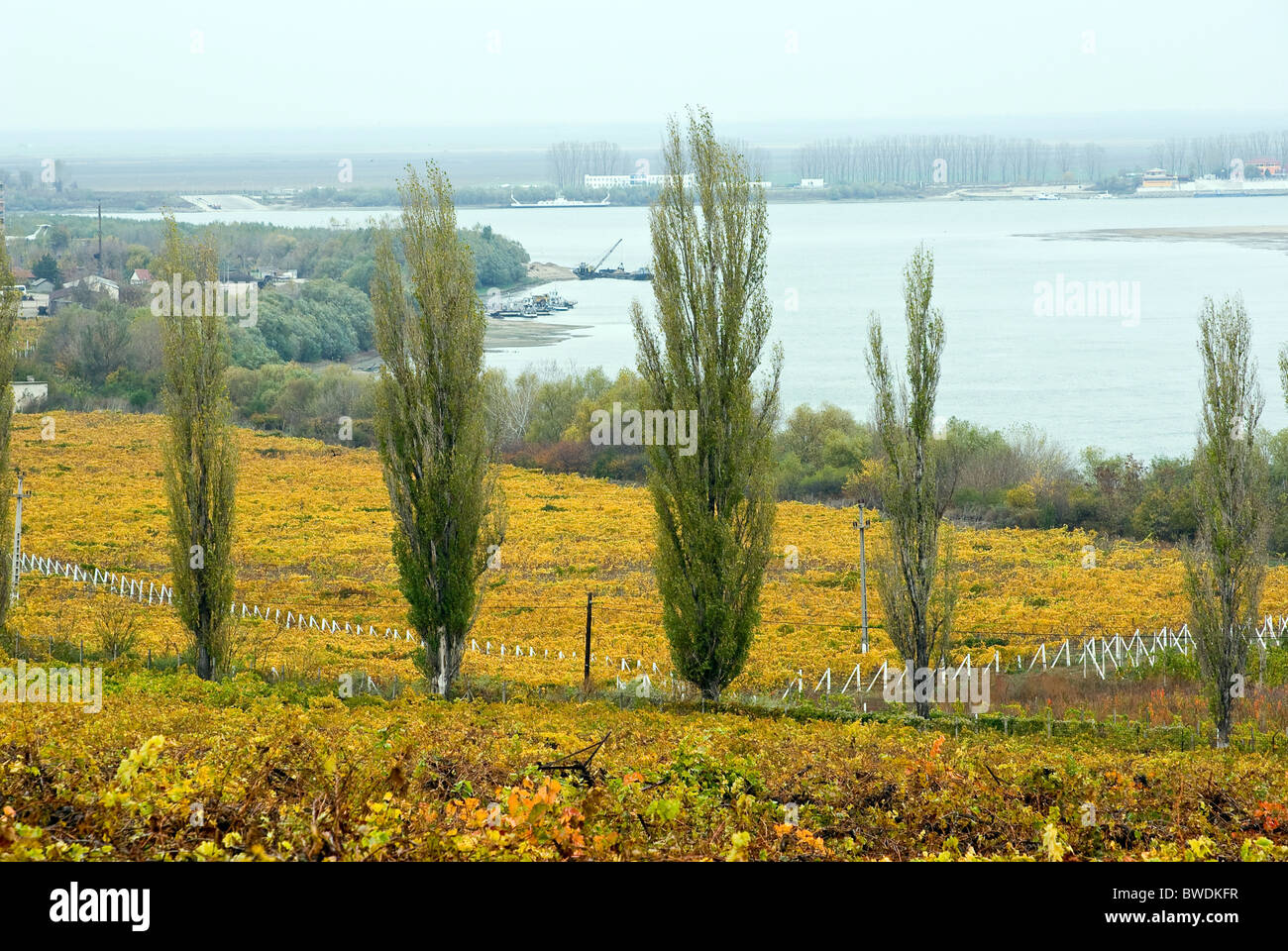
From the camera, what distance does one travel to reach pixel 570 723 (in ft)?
54.0

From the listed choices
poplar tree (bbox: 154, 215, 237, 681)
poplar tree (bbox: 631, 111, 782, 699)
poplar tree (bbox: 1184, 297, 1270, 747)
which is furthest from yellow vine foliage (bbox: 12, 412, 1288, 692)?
poplar tree (bbox: 1184, 297, 1270, 747)

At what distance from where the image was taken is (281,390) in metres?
80.4

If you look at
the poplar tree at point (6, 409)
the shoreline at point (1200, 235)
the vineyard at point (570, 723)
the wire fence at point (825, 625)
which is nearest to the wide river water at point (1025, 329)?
the shoreline at point (1200, 235)

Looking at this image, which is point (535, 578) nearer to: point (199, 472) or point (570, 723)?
point (199, 472)

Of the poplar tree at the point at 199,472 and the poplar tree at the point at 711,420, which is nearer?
the poplar tree at the point at 711,420

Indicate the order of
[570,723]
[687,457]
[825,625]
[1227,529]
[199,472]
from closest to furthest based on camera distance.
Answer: [570,723] → [687,457] → [1227,529] → [199,472] → [825,625]

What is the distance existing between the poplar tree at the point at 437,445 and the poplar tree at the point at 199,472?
127 inches

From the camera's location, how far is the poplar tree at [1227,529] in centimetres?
2184

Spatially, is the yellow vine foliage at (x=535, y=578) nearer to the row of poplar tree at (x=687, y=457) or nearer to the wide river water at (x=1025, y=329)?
the row of poplar tree at (x=687, y=457)

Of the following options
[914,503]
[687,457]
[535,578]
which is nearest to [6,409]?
[687,457]

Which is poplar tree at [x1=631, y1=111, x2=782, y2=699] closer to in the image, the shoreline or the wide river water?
the wide river water

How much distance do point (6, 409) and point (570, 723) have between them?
14.8 metres

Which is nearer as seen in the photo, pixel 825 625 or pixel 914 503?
pixel 914 503

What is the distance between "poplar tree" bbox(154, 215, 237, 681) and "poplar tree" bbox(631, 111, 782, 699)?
Answer: 8081mm
